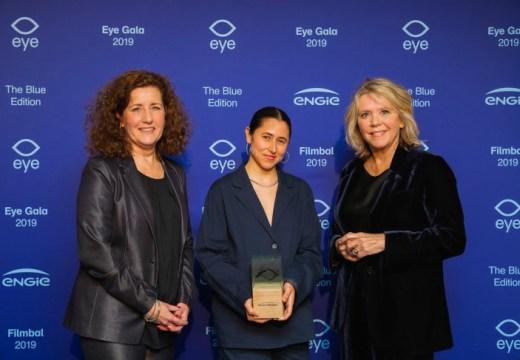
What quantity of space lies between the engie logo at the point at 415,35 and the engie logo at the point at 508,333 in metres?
1.66

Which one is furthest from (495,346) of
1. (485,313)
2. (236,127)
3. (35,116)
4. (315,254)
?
(35,116)

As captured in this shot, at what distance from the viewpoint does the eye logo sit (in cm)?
343

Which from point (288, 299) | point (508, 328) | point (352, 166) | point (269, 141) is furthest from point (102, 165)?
point (508, 328)

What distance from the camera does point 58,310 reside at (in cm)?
327

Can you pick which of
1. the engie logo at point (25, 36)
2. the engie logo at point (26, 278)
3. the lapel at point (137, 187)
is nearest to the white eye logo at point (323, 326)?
the lapel at point (137, 187)

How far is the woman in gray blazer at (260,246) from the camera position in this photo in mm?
2473

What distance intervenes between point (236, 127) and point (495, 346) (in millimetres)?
1958

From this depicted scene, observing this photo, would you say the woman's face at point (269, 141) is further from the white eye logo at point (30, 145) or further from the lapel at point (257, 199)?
the white eye logo at point (30, 145)

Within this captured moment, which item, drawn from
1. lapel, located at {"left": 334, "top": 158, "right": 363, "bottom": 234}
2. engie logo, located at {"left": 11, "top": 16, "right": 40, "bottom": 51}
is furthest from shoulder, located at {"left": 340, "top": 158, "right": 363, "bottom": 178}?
engie logo, located at {"left": 11, "top": 16, "right": 40, "bottom": 51}

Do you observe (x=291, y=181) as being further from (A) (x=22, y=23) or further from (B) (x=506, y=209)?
(A) (x=22, y=23)

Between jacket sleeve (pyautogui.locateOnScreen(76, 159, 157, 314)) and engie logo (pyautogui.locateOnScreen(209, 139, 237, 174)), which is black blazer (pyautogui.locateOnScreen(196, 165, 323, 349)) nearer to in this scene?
jacket sleeve (pyautogui.locateOnScreen(76, 159, 157, 314))

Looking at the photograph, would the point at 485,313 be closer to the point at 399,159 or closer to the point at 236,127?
the point at 399,159

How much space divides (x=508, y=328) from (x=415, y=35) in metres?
1.78

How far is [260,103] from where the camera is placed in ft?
11.2
